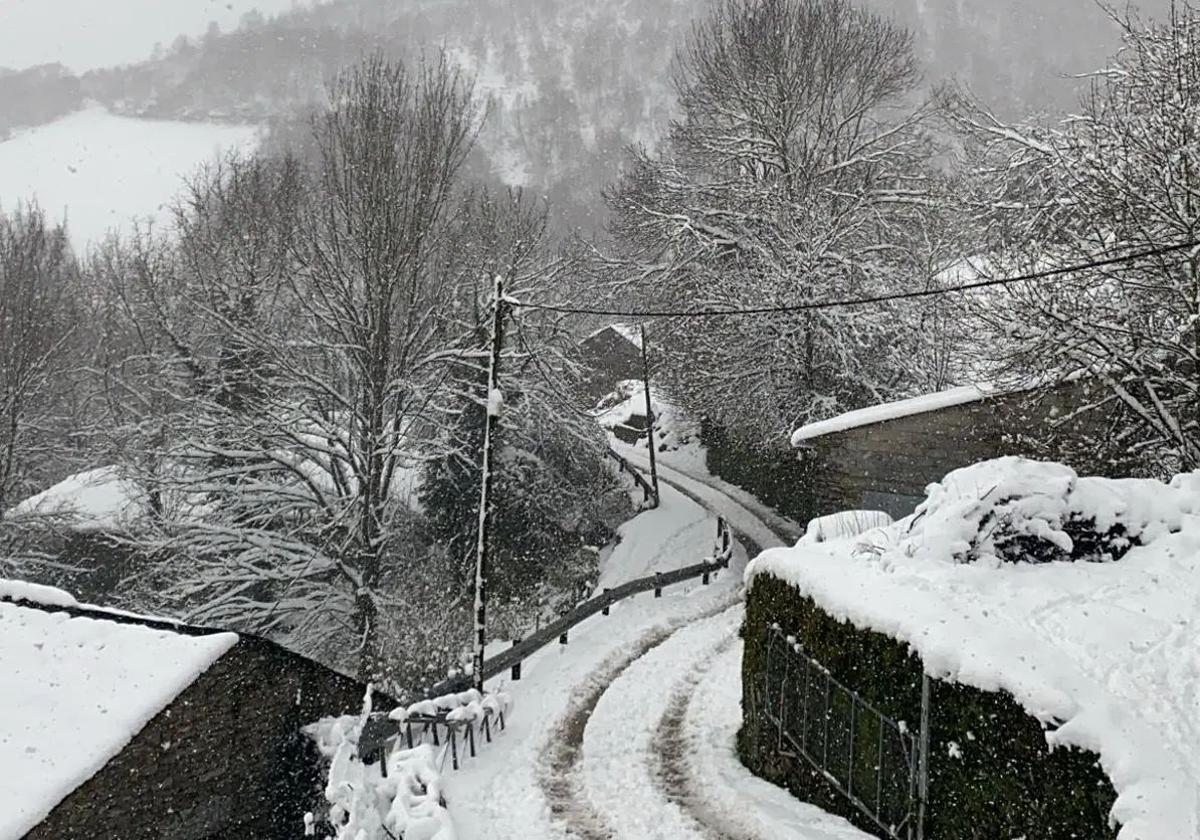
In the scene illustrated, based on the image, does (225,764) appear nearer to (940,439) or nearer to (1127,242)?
(940,439)

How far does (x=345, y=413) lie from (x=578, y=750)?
401 inches

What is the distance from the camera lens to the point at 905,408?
15836mm

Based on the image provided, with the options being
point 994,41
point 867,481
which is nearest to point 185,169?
point 867,481

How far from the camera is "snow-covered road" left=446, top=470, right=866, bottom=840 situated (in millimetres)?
9422

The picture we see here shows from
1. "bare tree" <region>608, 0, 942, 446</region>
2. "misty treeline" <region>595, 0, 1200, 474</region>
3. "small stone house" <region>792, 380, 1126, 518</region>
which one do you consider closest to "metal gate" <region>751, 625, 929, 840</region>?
"misty treeline" <region>595, 0, 1200, 474</region>

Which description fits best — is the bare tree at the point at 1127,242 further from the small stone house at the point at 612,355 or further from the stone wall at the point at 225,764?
the small stone house at the point at 612,355

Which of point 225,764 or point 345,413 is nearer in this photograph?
point 225,764

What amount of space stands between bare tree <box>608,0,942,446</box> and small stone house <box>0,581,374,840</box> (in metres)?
16.5

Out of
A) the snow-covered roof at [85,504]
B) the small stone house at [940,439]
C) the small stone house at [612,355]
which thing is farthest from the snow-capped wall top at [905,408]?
the small stone house at [612,355]

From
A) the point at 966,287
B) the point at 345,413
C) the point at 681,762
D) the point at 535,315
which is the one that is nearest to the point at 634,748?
the point at 681,762

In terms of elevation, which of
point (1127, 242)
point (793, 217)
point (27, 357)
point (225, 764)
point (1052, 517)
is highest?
point (793, 217)

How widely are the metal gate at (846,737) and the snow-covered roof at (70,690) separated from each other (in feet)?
22.0

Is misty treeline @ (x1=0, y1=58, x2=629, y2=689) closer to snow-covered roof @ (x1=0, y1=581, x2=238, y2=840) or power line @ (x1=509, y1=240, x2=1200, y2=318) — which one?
power line @ (x1=509, y1=240, x2=1200, y2=318)

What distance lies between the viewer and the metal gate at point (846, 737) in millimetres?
7625
